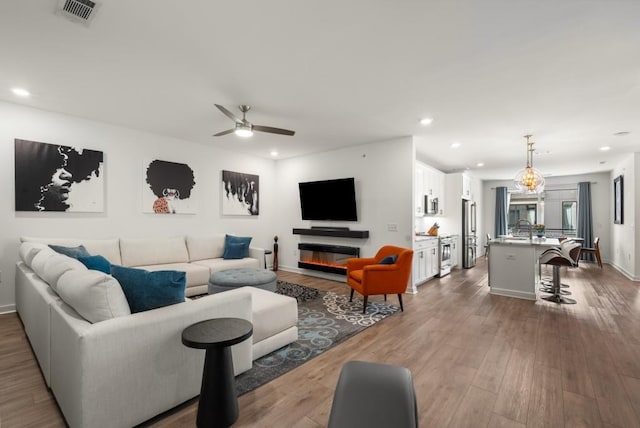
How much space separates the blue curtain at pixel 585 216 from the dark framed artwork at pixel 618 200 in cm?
87

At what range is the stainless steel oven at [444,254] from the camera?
20.3ft

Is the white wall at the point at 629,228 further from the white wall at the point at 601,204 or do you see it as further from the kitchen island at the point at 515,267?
the kitchen island at the point at 515,267

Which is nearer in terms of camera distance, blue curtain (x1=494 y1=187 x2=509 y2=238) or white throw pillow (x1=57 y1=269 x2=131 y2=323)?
white throw pillow (x1=57 y1=269 x2=131 y2=323)

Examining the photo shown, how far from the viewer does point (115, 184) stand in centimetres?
455

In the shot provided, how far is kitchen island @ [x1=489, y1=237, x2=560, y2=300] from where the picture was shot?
4555 mm

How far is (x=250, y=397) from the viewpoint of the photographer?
2.05 meters

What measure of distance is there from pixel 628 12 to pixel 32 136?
20.5 feet

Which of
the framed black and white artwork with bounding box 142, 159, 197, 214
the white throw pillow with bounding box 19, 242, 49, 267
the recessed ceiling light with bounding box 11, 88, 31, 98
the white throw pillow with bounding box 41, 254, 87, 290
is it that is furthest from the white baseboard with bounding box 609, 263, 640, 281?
the recessed ceiling light with bounding box 11, 88, 31, 98

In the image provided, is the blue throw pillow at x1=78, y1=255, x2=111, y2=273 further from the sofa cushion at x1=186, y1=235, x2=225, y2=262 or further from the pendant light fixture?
the pendant light fixture

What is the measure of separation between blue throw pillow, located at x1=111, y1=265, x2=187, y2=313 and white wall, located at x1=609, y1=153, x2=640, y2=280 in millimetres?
8386

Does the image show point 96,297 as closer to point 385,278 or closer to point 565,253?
point 385,278

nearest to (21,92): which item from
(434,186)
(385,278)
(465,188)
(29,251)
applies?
(29,251)

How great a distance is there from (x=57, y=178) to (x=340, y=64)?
13.6 feet

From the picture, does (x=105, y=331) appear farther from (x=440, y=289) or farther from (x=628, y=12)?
(x=440, y=289)
